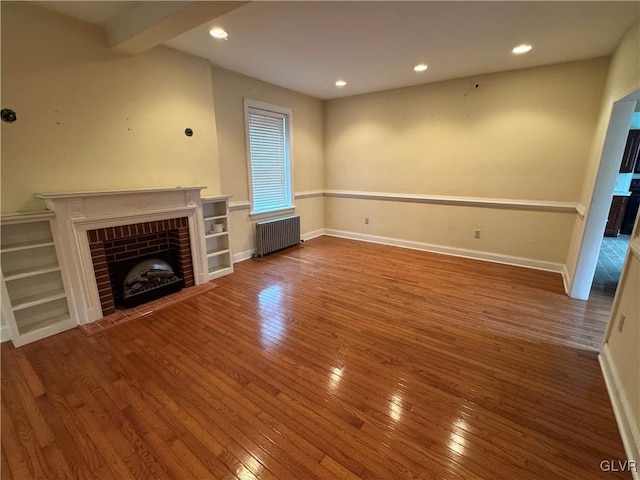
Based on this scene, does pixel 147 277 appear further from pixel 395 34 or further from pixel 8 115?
pixel 395 34

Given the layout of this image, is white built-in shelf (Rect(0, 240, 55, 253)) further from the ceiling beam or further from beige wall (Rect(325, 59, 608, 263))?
beige wall (Rect(325, 59, 608, 263))

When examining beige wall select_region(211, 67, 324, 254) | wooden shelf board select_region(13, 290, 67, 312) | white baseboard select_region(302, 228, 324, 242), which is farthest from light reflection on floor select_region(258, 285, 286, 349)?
white baseboard select_region(302, 228, 324, 242)

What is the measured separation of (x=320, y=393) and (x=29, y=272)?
8.69 ft

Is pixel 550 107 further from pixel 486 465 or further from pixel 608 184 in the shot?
pixel 486 465

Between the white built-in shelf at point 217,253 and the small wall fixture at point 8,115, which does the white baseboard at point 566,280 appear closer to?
the white built-in shelf at point 217,253

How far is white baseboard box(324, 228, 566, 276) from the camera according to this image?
4.03 m

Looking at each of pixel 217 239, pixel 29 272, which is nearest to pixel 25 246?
pixel 29 272

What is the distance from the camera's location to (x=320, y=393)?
1862mm

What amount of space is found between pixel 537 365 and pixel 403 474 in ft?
4.80

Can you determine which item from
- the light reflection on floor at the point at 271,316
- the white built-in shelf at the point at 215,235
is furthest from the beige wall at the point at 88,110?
the light reflection on floor at the point at 271,316

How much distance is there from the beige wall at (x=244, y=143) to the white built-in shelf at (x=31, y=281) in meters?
2.04

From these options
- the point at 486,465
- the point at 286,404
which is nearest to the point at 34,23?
the point at 286,404

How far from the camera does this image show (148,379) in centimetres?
198

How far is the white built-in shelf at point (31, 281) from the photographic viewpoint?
231 cm
